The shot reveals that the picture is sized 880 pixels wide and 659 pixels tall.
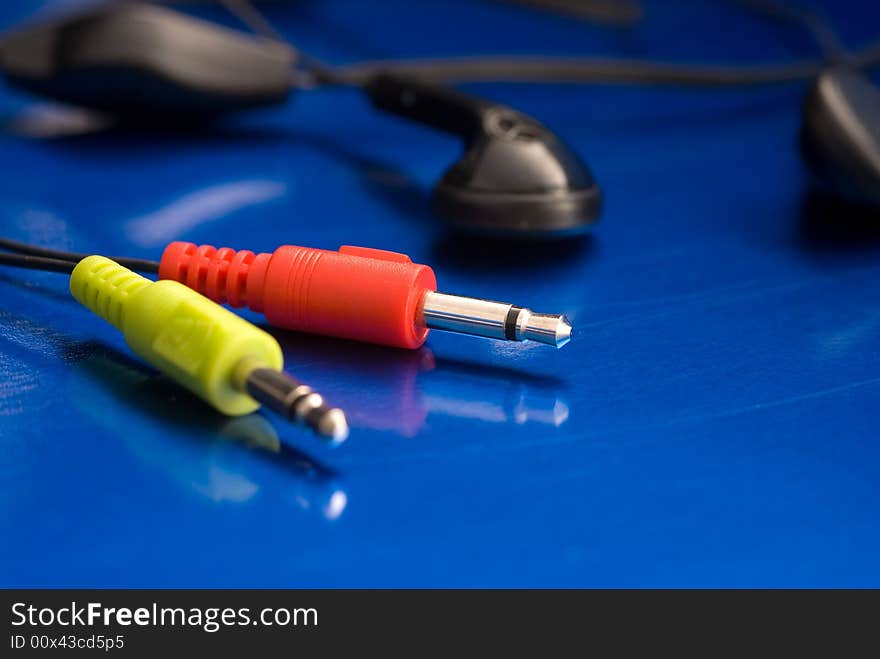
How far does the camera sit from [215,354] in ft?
1.36

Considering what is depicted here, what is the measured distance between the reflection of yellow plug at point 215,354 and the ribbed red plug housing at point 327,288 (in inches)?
2.1

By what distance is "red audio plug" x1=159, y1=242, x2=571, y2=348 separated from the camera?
48cm

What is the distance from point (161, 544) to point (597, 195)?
36cm

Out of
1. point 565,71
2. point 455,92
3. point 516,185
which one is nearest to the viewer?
point 516,185

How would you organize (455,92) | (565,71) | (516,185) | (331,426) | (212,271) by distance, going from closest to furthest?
(331,426)
(212,271)
(516,185)
(455,92)
(565,71)

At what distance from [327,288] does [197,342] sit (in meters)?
0.08

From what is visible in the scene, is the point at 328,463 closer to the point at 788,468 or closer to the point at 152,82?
the point at 788,468

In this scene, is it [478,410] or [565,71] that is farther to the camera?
[565,71]

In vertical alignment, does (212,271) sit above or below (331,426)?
above

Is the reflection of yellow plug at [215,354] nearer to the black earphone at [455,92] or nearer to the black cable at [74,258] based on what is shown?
the black cable at [74,258]

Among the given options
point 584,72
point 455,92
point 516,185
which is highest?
point 584,72

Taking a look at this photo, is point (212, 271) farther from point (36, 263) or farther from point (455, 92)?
point (455, 92)

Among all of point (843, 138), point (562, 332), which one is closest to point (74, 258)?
point (562, 332)

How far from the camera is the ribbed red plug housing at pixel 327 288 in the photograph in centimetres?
48
